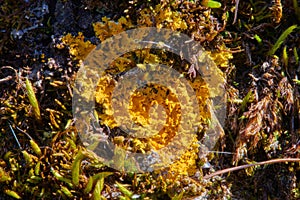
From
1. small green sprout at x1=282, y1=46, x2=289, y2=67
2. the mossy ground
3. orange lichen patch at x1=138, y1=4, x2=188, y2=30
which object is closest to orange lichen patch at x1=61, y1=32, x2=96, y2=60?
the mossy ground

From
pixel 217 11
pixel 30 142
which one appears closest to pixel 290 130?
pixel 217 11

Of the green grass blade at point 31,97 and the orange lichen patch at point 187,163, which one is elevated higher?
Result: the green grass blade at point 31,97

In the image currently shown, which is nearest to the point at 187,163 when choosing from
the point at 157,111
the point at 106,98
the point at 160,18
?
the point at 157,111

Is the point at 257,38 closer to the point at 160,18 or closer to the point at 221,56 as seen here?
the point at 221,56

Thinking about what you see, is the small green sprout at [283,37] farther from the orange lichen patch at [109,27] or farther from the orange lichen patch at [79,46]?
the orange lichen patch at [79,46]

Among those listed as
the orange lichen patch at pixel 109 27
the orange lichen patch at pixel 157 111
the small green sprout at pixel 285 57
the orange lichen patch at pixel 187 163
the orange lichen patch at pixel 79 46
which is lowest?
the orange lichen patch at pixel 187 163

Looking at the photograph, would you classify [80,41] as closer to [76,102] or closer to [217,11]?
[76,102]

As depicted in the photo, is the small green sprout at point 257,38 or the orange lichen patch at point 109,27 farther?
the small green sprout at point 257,38

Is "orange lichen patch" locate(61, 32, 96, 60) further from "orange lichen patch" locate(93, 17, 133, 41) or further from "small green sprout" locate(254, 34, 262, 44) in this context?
"small green sprout" locate(254, 34, 262, 44)

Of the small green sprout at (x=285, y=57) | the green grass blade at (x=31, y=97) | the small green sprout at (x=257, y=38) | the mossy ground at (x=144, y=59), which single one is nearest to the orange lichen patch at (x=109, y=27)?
the mossy ground at (x=144, y=59)
